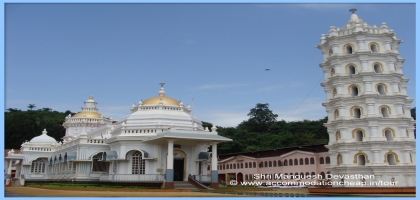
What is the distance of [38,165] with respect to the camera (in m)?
42.9

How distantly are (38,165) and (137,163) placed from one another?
61.5 feet

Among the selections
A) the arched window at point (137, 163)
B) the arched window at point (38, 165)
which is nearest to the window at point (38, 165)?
the arched window at point (38, 165)

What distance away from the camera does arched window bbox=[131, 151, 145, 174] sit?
2934 cm

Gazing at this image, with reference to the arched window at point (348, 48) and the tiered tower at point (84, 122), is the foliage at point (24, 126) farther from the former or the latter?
the arched window at point (348, 48)

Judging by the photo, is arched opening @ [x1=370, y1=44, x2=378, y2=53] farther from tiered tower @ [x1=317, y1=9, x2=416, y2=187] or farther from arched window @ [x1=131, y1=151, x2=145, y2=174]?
arched window @ [x1=131, y1=151, x2=145, y2=174]

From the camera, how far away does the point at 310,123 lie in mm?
67375

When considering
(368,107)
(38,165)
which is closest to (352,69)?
A: (368,107)

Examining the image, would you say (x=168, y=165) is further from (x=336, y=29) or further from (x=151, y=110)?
(x=336, y=29)

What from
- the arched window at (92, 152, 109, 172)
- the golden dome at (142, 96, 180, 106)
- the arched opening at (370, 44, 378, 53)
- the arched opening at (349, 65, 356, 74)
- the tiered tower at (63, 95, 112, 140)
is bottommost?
the arched window at (92, 152, 109, 172)

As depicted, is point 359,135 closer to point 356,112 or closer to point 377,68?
point 356,112

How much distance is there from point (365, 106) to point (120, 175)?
17.4m

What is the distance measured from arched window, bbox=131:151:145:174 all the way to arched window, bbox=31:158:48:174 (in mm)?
18063

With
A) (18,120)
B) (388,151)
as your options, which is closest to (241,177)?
(388,151)

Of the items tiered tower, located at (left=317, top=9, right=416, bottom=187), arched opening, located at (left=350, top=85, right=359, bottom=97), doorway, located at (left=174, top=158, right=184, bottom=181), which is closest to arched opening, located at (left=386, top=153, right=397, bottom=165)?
tiered tower, located at (left=317, top=9, right=416, bottom=187)
